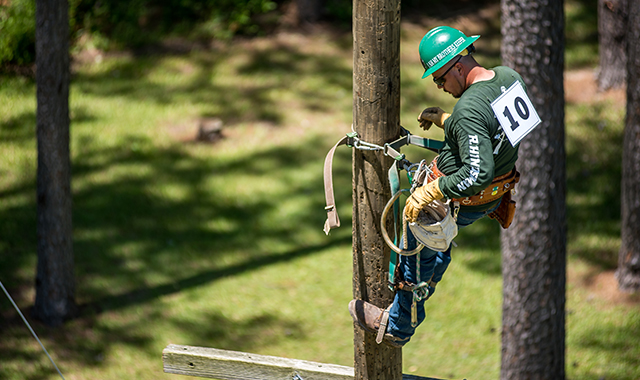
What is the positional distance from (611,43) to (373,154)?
8753 millimetres

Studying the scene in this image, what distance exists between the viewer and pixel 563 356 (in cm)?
642

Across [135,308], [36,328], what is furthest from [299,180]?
[36,328]

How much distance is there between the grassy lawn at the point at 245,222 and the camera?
7.48m

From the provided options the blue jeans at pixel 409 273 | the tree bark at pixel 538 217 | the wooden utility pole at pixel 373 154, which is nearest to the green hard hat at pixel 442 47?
the wooden utility pole at pixel 373 154

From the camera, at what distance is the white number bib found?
324cm

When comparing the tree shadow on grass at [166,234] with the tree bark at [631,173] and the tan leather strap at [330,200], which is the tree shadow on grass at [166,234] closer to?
the tree bark at [631,173]

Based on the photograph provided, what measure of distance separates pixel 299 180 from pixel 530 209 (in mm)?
4730

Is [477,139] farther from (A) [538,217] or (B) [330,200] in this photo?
(A) [538,217]

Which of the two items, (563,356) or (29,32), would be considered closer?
(563,356)

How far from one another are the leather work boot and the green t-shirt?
89 centimetres

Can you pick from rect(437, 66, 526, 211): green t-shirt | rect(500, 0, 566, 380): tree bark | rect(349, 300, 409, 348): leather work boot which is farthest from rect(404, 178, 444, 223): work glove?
rect(500, 0, 566, 380): tree bark

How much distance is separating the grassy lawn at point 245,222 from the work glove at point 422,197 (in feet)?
13.9

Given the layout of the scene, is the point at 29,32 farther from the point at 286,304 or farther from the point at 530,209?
the point at 530,209

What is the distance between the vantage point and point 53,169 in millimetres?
7426
